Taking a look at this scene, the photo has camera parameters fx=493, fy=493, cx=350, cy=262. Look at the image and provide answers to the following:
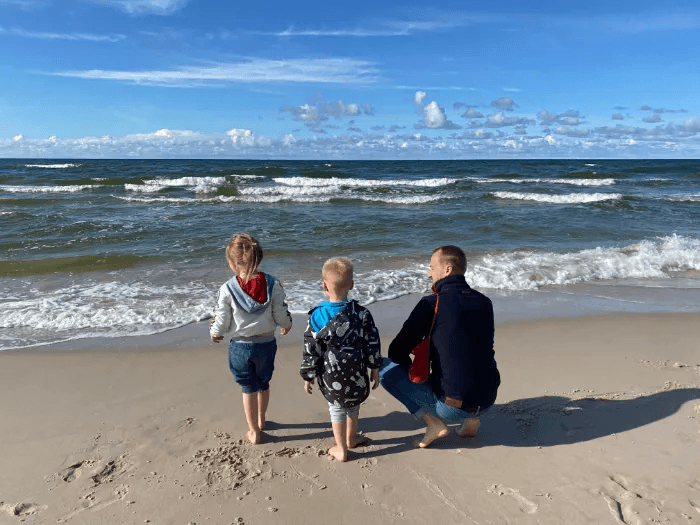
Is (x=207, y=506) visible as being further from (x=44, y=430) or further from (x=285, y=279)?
(x=285, y=279)

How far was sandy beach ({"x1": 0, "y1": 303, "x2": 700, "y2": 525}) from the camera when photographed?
251 cm

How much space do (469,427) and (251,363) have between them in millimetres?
1447

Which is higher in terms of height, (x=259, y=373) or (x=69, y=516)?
(x=259, y=373)

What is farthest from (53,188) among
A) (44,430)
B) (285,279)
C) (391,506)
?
(391,506)

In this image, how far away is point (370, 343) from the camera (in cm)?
283

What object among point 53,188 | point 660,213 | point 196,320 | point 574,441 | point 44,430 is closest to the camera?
point 574,441

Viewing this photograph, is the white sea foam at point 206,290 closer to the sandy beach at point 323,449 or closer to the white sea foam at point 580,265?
the white sea foam at point 580,265

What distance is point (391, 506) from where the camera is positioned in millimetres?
2529

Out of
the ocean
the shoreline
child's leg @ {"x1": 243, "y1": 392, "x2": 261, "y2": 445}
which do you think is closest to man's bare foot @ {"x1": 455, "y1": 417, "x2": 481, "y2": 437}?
child's leg @ {"x1": 243, "y1": 392, "x2": 261, "y2": 445}

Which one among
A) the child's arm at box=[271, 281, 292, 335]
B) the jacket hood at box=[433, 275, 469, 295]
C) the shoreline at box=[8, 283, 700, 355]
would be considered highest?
the jacket hood at box=[433, 275, 469, 295]

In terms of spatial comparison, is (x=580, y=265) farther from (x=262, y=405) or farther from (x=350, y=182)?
(x=350, y=182)

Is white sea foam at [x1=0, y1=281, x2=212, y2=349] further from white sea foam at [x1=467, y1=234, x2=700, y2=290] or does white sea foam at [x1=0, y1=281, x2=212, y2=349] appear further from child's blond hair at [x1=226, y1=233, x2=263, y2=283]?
white sea foam at [x1=467, y1=234, x2=700, y2=290]

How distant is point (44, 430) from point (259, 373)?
61.2 inches

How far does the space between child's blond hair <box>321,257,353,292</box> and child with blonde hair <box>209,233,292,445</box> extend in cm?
48
